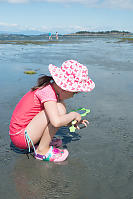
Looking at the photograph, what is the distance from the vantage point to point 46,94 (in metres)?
2.39

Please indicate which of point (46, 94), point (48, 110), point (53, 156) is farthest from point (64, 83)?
point (53, 156)

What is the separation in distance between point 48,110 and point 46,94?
19 centimetres

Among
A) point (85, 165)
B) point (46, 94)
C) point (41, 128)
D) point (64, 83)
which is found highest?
point (64, 83)

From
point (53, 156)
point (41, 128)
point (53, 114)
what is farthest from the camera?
point (53, 156)

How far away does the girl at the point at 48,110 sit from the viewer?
2.36 meters

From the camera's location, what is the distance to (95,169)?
2.42m

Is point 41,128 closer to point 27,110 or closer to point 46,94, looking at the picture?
point 27,110

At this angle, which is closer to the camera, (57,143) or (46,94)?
(46,94)

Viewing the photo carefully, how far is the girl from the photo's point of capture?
93.0 inches

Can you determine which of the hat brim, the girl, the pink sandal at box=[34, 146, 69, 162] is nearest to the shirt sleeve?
the girl

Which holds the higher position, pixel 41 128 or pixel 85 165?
pixel 41 128

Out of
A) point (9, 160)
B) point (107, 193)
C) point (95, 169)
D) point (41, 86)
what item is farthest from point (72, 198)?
point (41, 86)

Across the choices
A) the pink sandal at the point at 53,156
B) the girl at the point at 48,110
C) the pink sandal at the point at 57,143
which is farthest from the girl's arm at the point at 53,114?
the pink sandal at the point at 57,143

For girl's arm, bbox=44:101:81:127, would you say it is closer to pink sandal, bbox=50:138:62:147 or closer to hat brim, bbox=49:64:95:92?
hat brim, bbox=49:64:95:92
